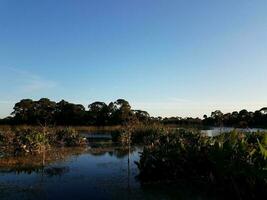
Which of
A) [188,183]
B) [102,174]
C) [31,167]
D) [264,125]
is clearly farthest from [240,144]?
[264,125]

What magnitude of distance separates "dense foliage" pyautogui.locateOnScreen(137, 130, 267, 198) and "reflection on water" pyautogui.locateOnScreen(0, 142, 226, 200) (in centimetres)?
86

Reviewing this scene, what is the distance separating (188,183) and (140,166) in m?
1.99

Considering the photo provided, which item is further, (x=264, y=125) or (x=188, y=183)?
(x=264, y=125)

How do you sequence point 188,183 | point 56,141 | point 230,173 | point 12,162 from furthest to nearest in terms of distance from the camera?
1. point 56,141
2. point 12,162
3. point 188,183
4. point 230,173

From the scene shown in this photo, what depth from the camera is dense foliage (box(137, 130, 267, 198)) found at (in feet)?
34.9

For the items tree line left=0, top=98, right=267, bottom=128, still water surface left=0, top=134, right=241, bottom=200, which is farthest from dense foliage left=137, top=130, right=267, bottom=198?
tree line left=0, top=98, right=267, bottom=128

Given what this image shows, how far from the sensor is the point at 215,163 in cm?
1250

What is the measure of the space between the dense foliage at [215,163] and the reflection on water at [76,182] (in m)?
0.86

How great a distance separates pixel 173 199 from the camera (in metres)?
11.7

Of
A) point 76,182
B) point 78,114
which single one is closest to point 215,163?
point 76,182

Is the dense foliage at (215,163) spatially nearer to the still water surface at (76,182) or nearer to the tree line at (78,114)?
the still water surface at (76,182)

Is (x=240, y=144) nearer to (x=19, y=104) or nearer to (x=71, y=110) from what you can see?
(x=71, y=110)

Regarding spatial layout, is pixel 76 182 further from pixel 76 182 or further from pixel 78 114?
pixel 78 114

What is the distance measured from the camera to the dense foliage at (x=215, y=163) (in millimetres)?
10652
